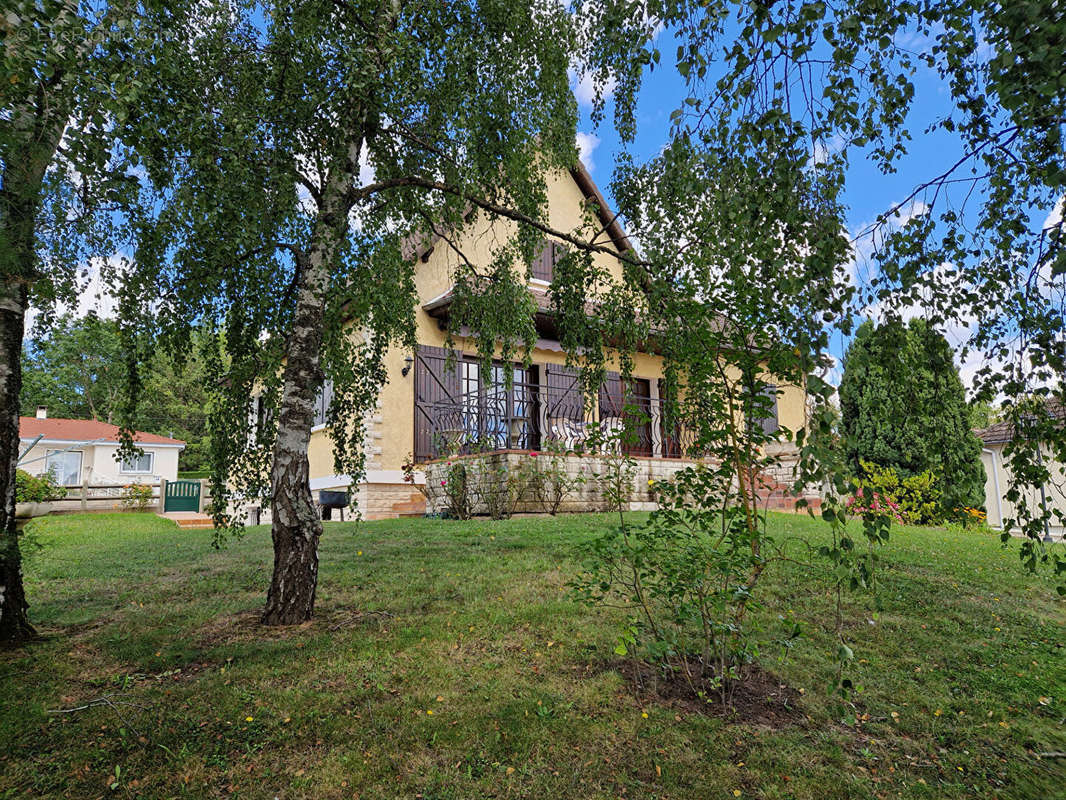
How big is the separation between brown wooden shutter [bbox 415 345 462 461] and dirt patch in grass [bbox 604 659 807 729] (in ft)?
24.0

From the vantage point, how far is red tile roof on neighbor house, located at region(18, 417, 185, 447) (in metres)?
21.6

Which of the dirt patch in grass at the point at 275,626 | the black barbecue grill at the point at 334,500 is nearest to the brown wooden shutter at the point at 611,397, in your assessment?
the black barbecue grill at the point at 334,500

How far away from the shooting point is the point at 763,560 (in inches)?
117

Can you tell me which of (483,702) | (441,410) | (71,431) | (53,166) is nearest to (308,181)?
(53,166)

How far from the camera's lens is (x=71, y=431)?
2273 cm

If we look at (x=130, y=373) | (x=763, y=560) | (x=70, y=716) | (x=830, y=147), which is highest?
(x=830, y=147)

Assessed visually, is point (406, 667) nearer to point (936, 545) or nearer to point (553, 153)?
point (553, 153)

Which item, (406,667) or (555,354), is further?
(555,354)

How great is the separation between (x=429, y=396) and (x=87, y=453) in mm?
20097

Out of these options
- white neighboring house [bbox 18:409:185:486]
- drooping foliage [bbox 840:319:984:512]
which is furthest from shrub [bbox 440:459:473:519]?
white neighboring house [bbox 18:409:185:486]

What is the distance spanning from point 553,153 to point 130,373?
13.1 ft

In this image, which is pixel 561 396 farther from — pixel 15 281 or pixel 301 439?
pixel 15 281

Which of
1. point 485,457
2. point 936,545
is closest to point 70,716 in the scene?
point 485,457

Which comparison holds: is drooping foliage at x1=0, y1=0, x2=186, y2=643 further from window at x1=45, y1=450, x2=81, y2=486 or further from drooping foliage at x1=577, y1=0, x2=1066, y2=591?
window at x1=45, y1=450, x2=81, y2=486
